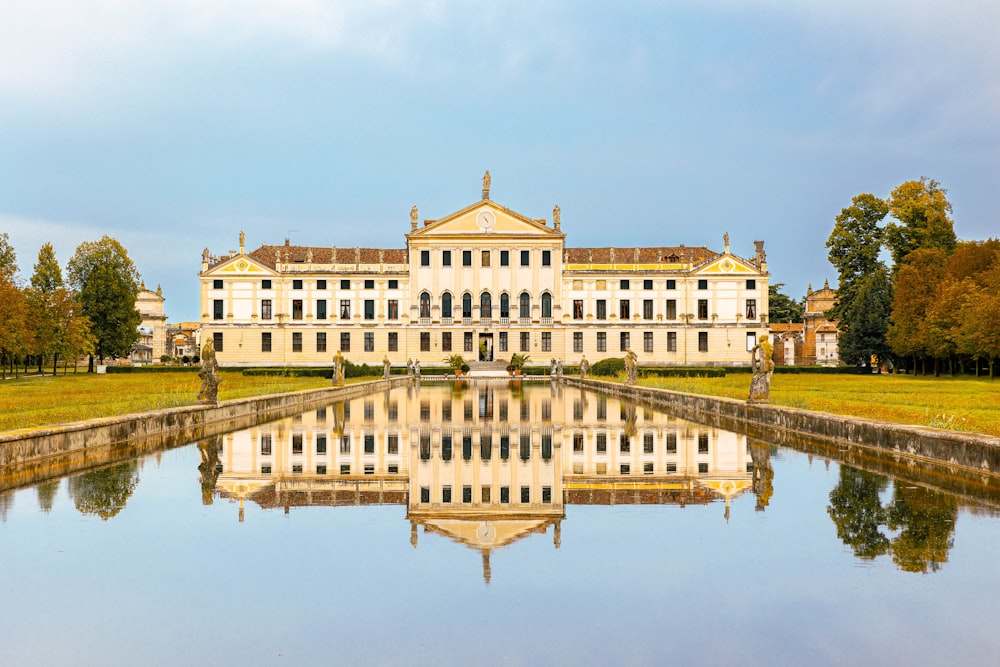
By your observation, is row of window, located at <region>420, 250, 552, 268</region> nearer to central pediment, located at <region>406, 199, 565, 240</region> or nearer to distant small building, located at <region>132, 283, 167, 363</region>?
central pediment, located at <region>406, 199, 565, 240</region>

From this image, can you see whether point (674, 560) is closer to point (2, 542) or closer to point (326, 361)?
point (2, 542)

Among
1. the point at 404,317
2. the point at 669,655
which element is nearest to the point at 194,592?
the point at 669,655

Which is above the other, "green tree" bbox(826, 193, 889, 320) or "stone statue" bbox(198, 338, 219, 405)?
"green tree" bbox(826, 193, 889, 320)

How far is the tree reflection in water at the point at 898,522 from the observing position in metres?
5.15

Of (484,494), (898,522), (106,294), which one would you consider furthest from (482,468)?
(106,294)

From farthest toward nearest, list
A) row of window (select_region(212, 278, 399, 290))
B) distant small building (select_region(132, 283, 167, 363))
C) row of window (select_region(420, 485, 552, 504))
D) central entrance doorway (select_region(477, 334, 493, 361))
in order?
distant small building (select_region(132, 283, 167, 363)), row of window (select_region(212, 278, 399, 290)), central entrance doorway (select_region(477, 334, 493, 361)), row of window (select_region(420, 485, 552, 504))

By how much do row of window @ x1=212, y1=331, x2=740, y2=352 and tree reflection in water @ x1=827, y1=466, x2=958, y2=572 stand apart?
54.8m

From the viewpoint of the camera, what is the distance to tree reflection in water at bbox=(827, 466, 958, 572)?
5152 millimetres

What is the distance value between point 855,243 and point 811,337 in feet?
91.4

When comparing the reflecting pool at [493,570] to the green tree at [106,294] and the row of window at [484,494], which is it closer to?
the row of window at [484,494]

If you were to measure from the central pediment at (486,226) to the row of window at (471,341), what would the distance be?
7.49 metres

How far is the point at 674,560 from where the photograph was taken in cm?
507

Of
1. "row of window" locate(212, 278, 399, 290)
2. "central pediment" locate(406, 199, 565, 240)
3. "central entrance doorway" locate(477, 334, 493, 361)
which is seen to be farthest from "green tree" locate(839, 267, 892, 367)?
"row of window" locate(212, 278, 399, 290)

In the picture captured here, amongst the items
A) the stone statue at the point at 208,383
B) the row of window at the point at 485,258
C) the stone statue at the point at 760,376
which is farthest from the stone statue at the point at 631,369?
the row of window at the point at 485,258
